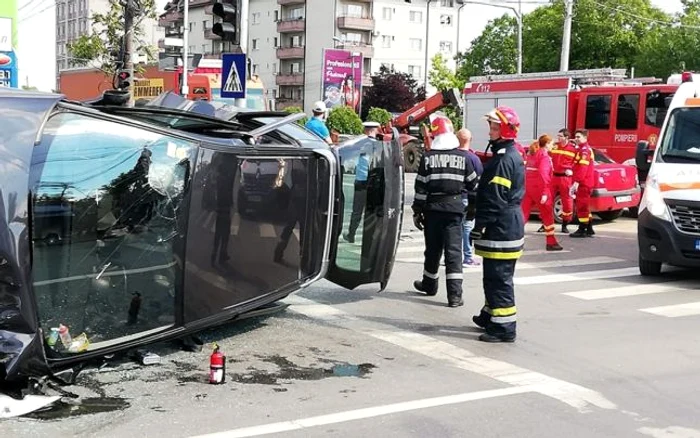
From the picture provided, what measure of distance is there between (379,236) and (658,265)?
15.0 ft

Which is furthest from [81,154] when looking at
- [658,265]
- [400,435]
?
[658,265]

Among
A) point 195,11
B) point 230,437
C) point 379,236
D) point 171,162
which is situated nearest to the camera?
point 230,437

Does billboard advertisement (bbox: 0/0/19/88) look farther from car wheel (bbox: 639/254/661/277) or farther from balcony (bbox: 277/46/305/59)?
balcony (bbox: 277/46/305/59)

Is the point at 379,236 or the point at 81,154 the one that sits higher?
the point at 81,154

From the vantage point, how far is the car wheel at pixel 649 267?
10.5 meters

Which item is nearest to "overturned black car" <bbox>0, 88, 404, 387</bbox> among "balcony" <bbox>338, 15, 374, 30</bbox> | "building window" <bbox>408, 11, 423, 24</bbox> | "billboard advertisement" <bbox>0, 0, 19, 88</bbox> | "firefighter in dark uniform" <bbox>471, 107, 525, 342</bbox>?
"firefighter in dark uniform" <bbox>471, 107, 525, 342</bbox>

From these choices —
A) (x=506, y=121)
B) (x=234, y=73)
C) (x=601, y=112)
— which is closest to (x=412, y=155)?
(x=601, y=112)

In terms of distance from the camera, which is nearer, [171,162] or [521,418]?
[521,418]

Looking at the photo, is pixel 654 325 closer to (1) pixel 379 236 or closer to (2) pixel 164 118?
(1) pixel 379 236

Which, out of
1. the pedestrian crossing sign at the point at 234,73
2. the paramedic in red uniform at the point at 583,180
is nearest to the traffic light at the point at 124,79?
the pedestrian crossing sign at the point at 234,73

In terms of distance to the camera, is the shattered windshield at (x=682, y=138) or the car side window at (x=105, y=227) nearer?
the car side window at (x=105, y=227)

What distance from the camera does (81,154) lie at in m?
Answer: 5.19

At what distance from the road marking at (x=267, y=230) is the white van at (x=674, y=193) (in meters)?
5.65

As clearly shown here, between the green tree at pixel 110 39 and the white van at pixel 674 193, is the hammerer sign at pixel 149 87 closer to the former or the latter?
the green tree at pixel 110 39
